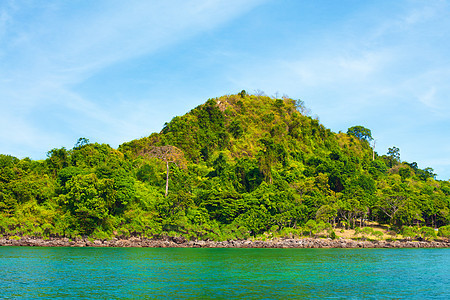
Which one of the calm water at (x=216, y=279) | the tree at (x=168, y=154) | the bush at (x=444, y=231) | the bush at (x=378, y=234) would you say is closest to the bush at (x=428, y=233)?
the bush at (x=444, y=231)

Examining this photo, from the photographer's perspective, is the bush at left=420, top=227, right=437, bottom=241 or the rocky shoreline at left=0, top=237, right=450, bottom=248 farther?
the bush at left=420, top=227, right=437, bottom=241

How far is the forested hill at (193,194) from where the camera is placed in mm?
55281

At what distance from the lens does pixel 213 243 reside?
58.2m

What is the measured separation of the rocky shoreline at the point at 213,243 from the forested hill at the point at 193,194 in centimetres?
120

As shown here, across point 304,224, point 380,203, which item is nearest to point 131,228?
point 304,224

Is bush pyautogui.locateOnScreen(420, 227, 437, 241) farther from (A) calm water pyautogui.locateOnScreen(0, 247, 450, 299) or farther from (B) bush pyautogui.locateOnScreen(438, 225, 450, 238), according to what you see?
(A) calm water pyautogui.locateOnScreen(0, 247, 450, 299)

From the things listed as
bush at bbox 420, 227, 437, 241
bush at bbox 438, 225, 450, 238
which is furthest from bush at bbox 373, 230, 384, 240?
bush at bbox 438, 225, 450, 238

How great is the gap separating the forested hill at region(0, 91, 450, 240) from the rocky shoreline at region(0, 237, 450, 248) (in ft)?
3.95

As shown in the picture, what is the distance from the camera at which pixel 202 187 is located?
70062 mm

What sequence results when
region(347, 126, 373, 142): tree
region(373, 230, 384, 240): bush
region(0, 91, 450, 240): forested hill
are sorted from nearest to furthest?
region(0, 91, 450, 240): forested hill → region(373, 230, 384, 240): bush → region(347, 126, 373, 142): tree

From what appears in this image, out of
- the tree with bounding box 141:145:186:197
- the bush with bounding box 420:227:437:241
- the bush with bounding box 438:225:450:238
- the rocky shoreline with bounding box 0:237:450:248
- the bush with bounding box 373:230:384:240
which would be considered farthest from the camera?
the tree with bounding box 141:145:186:197

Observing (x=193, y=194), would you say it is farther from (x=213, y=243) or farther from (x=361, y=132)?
(x=361, y=132)

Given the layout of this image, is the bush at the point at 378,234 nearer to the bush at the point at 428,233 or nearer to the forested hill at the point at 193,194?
the forested hill at the point at 193,194

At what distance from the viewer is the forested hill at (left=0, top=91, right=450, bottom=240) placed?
181ft
